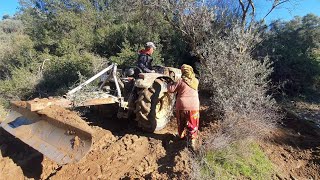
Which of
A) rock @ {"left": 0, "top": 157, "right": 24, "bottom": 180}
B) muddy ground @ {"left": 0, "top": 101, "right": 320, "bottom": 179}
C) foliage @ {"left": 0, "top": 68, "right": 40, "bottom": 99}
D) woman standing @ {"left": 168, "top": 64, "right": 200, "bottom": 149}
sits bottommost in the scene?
rock @ {"left": 0, "top": 157, "right": 24, "bottom": 180}

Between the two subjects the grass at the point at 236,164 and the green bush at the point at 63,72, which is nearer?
the grass at the point at 236,164

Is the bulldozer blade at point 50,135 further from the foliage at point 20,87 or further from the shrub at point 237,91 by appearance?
the foliage at point 20,87

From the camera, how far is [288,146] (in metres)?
6.70

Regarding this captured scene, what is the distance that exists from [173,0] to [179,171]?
6.59 metres

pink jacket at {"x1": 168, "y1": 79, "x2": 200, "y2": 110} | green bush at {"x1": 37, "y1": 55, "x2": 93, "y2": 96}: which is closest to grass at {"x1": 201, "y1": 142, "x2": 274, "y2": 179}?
pink jacket at {"x1": 168, "y1": 79, "x2": 200, "y2": 110}

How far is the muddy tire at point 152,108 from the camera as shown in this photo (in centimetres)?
591

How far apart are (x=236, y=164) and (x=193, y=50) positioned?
586cm

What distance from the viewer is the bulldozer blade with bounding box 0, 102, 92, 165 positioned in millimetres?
4367

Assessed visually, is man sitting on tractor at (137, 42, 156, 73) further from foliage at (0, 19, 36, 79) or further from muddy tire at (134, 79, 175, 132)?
foliage at (0, 19, 36, 79)

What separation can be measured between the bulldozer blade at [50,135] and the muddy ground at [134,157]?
0.42 metres

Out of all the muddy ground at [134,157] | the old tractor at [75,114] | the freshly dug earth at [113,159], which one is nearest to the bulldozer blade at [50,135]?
the old tractor at [75,114]

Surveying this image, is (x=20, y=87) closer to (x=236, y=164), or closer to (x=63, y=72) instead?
(x=63, y=72)

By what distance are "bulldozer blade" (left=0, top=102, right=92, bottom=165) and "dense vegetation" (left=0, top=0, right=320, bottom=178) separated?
2091 mm

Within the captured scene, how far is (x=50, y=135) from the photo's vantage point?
4879 mm
